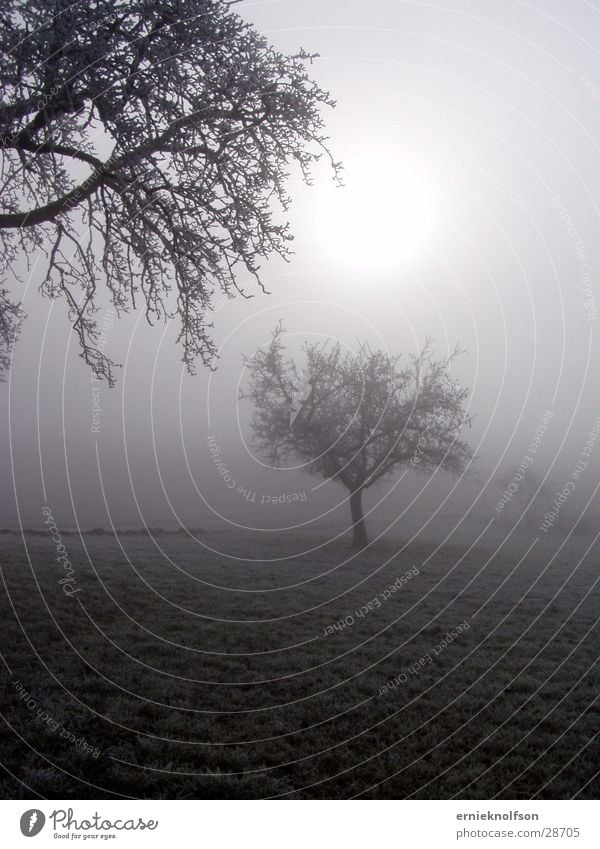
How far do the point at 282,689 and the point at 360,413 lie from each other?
922 inches

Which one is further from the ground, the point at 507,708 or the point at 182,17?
the point at 182,17

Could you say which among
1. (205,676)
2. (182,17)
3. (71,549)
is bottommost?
(205,676)

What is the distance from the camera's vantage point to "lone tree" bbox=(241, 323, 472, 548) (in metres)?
31.4

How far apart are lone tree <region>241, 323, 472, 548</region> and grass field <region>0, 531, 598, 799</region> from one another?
1433 centimetres

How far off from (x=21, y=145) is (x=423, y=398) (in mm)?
25489

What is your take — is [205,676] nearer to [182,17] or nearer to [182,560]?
[182,17]

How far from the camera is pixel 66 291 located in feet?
39.7

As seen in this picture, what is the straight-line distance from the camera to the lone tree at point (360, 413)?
31.4m

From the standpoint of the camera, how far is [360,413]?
103 ft

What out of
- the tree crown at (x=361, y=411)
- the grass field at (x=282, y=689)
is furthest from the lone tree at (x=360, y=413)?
the grass field at (x=282, y=689)

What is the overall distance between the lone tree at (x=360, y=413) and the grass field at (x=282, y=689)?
14.3 metres

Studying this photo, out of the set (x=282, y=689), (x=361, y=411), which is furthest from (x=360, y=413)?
(x=282, y=689)

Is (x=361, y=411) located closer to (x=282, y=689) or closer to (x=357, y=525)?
(x=357, y=525)

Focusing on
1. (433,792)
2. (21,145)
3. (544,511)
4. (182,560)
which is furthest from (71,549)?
(544,511)
